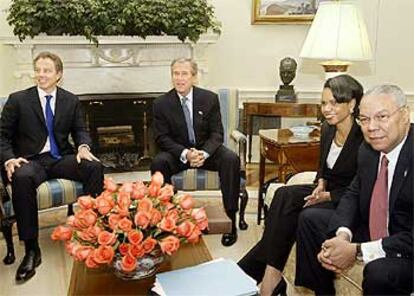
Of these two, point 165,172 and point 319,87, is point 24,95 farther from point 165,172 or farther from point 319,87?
point 319,87

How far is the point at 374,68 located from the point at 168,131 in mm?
2676

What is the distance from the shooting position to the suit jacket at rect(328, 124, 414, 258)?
2109 millimetres

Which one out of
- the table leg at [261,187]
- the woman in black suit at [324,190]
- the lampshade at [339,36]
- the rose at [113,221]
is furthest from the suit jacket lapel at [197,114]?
the rose at [113,221]

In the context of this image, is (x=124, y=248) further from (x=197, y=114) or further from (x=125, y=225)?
(x=197, y=114)

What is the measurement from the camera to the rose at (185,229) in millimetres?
1996

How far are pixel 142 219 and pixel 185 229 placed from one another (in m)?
0.18

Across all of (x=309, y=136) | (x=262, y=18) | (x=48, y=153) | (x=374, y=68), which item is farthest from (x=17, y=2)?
(x=374, y=68)

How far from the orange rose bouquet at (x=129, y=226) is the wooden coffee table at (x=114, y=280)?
0.36ft

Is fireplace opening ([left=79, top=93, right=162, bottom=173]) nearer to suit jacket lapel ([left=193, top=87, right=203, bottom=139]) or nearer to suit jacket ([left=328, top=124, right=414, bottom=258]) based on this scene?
suit jacket lapel ([left=193, top=87, right=203, bottom=139])

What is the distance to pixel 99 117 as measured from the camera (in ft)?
15.6

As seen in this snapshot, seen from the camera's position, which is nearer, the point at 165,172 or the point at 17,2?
the point at 165,172

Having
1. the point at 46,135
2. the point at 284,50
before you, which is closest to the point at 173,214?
the point at 46,135

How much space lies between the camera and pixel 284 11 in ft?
16.9

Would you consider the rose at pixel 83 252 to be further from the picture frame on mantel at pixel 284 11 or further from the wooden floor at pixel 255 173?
the picture frame on mantel at pixel 284 11
